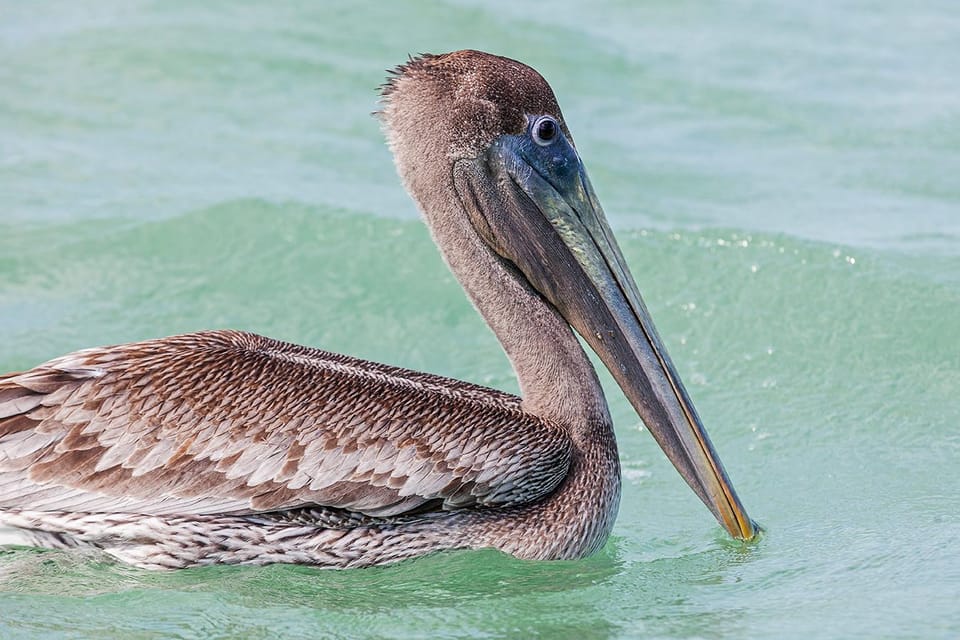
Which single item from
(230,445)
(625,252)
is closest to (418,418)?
(230,445)

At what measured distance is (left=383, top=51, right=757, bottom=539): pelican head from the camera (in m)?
5.07

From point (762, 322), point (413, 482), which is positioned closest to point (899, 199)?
point (762, 322)

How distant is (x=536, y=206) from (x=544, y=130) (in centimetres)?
29

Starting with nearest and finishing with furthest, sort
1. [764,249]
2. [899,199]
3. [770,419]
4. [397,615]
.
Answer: [397,615]
[770,419]
[764,249]
[899,199]

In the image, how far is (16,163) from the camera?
9359mm

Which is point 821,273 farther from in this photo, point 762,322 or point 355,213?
point 355,213

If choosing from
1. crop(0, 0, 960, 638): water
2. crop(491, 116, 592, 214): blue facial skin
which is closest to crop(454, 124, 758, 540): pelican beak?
crop(491, 116, 592, 214): blue facial skin

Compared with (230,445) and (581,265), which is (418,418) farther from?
(581,265)

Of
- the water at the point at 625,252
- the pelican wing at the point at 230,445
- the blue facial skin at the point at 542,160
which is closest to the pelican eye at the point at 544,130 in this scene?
the blue facial skin at the point at 542,160

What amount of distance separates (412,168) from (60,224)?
392cm

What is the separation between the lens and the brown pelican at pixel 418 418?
15.6ft

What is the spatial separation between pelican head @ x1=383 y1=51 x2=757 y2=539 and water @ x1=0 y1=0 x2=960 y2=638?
0.51 m

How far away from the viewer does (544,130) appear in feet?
16.7

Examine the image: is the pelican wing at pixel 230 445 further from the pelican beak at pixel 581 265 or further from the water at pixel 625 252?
the pelican beak at pixel 581 265
